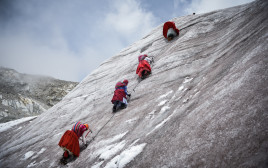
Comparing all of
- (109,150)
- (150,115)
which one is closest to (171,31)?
(150,115)

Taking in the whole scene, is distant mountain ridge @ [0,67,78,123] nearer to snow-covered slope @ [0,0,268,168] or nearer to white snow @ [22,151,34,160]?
white snow @ [22,151,34,160]

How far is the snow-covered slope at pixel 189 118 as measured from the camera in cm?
227

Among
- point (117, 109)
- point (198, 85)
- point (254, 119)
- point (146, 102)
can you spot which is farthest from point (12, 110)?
point (254, 119)

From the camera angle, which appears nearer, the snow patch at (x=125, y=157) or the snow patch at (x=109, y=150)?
the snow patch at (x=125, y=157)

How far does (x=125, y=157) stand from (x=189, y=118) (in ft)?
5.67

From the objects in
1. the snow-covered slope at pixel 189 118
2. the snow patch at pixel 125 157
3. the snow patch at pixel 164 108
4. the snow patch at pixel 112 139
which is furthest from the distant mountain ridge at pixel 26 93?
the snow patch at pixel 164 108

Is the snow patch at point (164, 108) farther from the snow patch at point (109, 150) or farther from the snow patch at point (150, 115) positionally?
the snow patch at point (109, 150)

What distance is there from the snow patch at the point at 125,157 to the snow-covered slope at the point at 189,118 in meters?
0.03

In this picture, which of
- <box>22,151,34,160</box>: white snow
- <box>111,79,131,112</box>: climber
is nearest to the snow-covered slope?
<box>22,151,34,160</box>: white snow

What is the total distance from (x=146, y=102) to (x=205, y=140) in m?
3.23

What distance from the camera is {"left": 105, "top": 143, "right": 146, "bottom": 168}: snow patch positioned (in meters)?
3.26

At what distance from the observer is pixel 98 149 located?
455 centimetres

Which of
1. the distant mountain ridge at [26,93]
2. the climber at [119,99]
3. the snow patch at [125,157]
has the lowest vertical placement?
the snow patch at [125,157]

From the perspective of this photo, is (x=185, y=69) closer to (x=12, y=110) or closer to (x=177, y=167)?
(x=177, y=167)
